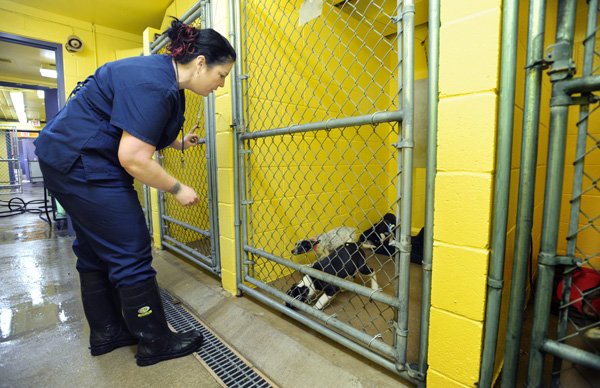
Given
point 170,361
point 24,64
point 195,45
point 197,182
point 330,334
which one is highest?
point 24,64

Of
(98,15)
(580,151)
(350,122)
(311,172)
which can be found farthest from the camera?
(98,15)

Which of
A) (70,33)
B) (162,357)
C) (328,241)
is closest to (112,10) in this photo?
(70,33)

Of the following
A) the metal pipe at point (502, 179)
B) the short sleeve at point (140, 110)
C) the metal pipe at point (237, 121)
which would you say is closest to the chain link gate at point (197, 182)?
the metal pipe at point (237, 121)

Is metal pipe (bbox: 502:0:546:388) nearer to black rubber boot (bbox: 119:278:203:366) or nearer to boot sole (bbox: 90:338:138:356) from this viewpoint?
black rubber boot (bbox: 119:278:203:366)

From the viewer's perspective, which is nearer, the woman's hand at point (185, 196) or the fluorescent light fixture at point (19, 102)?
the woman's hand at point (185, 196)

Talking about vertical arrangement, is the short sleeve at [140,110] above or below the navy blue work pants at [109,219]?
above

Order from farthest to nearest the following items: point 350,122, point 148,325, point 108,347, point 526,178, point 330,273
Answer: point 330,273, point 108,347, point 148,325, point 350,122, point 526,178

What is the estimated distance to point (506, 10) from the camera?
867 millimetres

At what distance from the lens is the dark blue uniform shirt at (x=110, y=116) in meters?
1.24

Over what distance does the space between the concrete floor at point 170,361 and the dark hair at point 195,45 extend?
1.47 meters

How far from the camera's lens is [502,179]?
917 mm

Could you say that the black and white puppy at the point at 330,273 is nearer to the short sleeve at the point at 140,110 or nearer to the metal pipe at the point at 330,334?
the metal pipe at the point at 330,334

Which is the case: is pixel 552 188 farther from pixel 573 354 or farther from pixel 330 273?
pixel 330 273

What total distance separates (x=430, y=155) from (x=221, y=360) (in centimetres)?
136
